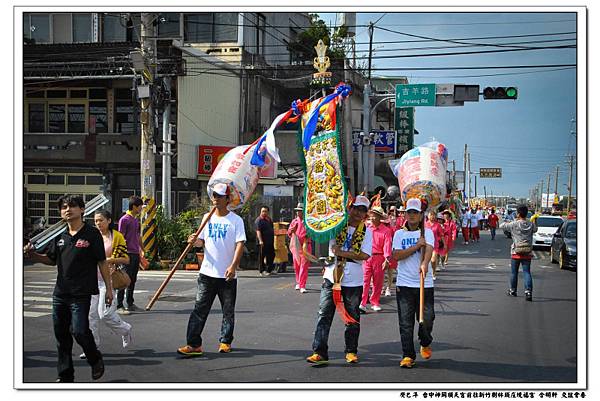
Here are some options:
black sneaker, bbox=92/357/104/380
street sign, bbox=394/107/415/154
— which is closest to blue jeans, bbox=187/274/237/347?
black sneaker, bbox=92/357/104/380

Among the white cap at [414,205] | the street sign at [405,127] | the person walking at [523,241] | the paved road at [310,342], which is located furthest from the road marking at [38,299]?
the street sign at [405,127]

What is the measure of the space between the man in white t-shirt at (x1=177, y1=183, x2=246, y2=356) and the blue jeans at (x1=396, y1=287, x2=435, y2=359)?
73.2 inches

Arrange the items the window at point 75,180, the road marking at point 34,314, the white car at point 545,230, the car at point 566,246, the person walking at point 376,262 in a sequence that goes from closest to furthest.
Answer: the road marking at point 34,314
the person walking at point 376,262
the car at point 566,246
the window at point 75,180
the white car at point 545,230

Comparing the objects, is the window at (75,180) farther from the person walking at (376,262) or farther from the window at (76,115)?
the person walking at (376,262)

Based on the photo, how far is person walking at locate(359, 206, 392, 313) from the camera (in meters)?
10.9

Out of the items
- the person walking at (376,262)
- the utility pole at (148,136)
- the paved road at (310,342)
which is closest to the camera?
the paved road at (310,342)

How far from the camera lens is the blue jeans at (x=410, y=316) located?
22.2 ft

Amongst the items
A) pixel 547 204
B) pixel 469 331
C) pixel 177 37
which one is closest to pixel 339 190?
pixel 469 331

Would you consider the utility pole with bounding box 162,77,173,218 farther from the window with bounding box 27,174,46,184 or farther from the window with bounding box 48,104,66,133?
the window with bounding box 27,174,46,184

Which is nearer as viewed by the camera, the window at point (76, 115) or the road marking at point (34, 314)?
the road marking at point (34, 314)

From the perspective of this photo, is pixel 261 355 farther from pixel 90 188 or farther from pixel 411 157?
pixel 90 188

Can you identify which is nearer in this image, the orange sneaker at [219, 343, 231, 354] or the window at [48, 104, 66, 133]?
the orange sneaker at [219, 343, 231, 354]

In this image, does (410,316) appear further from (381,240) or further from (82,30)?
(82,30)

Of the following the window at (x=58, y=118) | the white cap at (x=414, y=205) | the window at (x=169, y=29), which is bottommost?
the white cap at (x=414, y=205)
